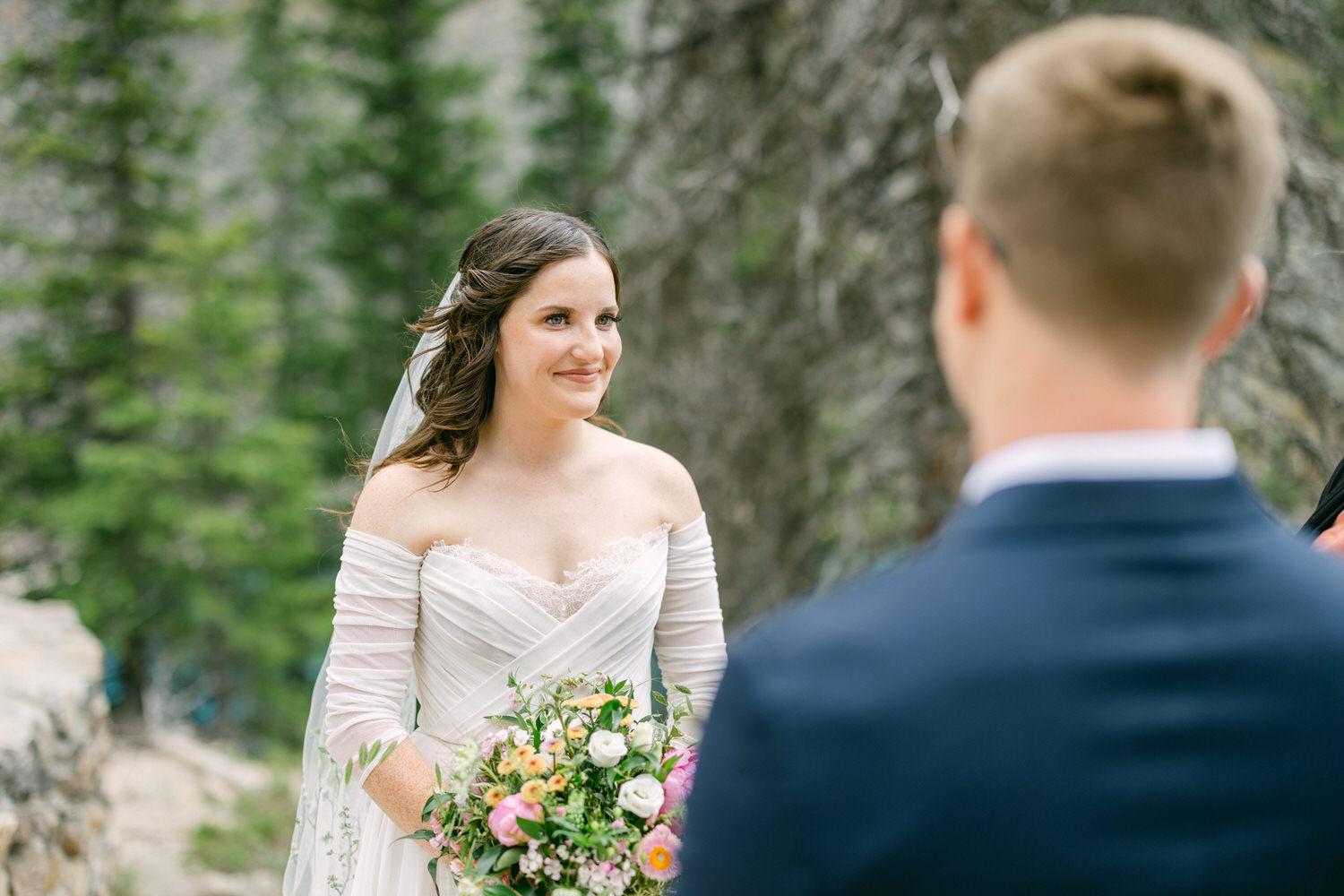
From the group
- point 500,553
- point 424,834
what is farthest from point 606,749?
point 500,553

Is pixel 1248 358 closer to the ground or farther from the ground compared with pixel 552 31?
closer to the ground

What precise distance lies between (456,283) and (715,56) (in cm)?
352

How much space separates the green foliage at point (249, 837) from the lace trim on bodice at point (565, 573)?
414 cm

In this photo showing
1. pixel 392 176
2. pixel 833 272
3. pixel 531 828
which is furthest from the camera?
pixel 392 176

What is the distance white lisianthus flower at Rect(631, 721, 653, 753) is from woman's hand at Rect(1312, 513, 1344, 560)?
4.04 ft

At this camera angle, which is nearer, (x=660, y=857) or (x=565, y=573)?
(x=660, y=857)

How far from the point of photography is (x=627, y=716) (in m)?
1.81

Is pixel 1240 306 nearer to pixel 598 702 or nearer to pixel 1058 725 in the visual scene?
pixel 1058 725

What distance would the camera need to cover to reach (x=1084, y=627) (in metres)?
0.73

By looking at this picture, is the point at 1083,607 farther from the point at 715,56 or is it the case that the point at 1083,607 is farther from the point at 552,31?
the point at 552,31

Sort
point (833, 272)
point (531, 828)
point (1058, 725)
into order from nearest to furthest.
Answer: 1. point (1058, 725)
2. point (531, 828)
3. point (833, 272)

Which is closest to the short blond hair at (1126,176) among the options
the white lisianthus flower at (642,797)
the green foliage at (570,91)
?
the white lisianthus flower at (642,797)

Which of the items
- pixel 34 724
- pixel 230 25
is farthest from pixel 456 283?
pixel 230 25

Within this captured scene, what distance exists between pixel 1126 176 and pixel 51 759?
4.78 meters
